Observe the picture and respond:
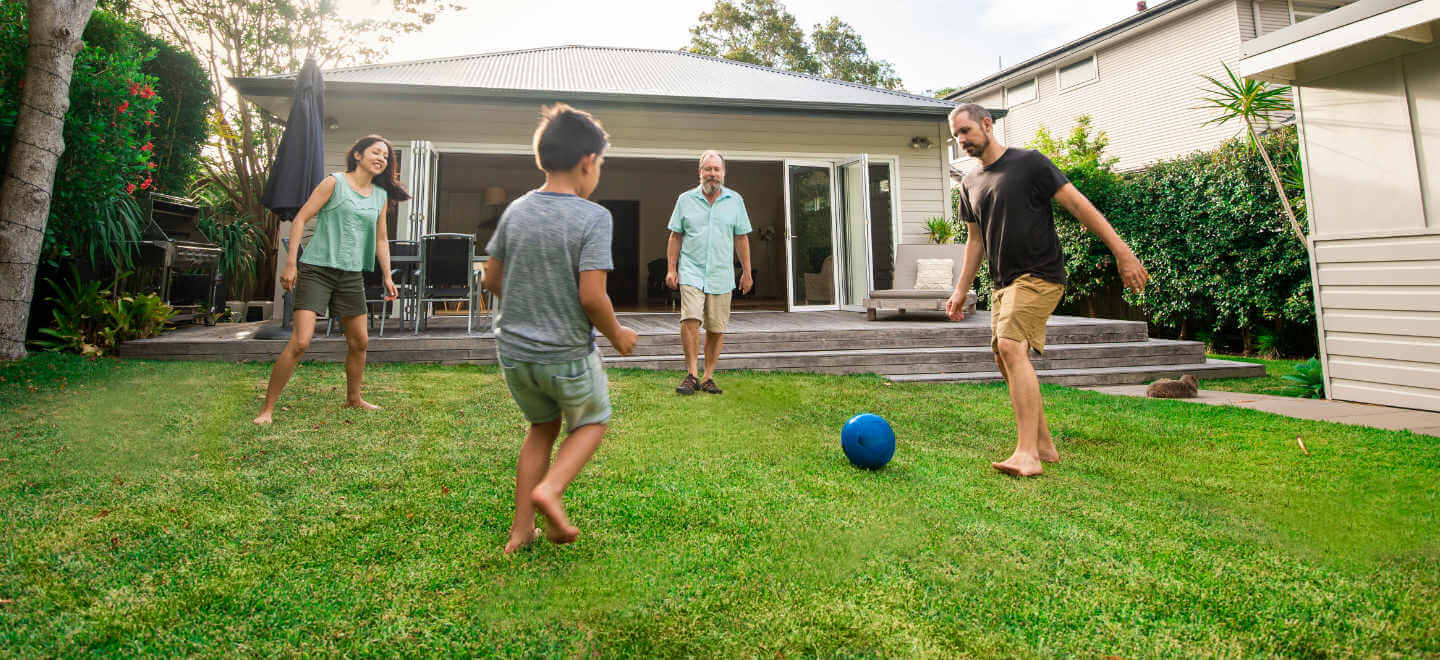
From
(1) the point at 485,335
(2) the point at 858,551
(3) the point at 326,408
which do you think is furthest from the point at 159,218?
(2) the point at 858,551

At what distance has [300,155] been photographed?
5.45 m

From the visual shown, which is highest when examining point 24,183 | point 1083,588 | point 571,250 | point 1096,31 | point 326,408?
point 1096,31

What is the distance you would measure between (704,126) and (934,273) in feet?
12.1

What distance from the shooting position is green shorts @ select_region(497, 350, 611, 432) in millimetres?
1693

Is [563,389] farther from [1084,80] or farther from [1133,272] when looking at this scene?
[1084,80]

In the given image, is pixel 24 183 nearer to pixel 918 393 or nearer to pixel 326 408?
pixel 326 408

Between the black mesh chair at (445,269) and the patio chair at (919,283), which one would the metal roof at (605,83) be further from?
the black mesh chair at (445,269)

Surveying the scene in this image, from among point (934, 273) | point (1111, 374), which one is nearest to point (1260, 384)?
A: point (1111, 374)

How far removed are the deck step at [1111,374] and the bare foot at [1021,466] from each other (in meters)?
2.63

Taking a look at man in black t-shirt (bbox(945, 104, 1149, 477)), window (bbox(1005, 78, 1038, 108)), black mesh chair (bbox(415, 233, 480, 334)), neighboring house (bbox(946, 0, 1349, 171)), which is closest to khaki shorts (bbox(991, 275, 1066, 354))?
man in black t-shirt (bbox(945, 104, 1149, 477))

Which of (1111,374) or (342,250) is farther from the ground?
(342,250)

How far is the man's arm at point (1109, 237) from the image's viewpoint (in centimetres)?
255

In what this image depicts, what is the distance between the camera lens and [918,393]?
4738 millimetres

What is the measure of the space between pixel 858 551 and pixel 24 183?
6296mm
